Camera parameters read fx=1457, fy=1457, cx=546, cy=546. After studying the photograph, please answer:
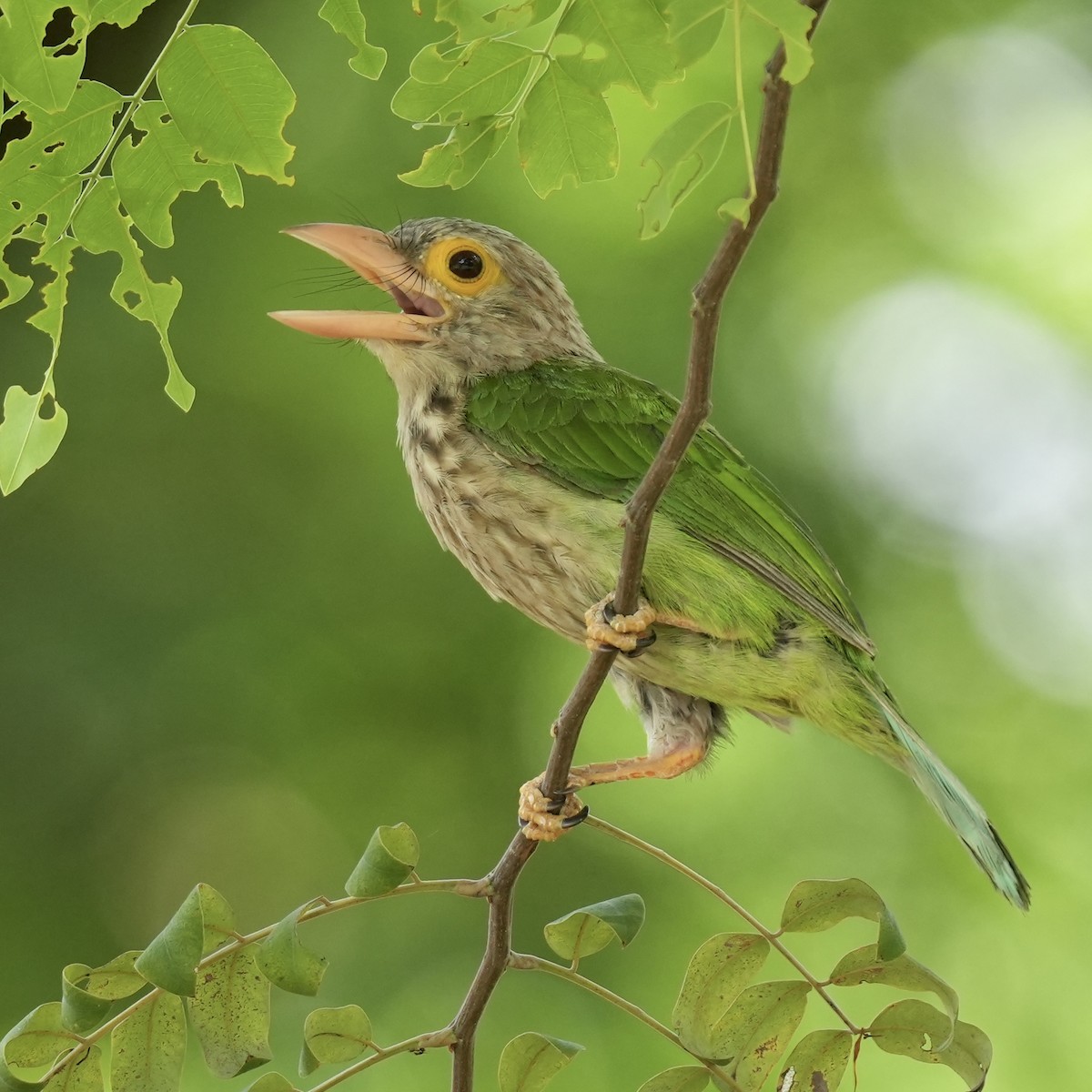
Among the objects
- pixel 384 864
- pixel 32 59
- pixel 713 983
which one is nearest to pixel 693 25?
pixel 32 59

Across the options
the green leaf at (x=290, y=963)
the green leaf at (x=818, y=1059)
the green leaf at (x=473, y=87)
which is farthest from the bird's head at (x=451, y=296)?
the green leaf at (x=818, y=1059)

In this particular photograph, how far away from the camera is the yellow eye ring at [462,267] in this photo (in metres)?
2.99

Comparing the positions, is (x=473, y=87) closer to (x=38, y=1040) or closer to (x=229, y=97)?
(x=229, y=97)

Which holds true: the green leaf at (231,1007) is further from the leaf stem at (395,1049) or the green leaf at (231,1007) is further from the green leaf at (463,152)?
the green leaf at (463,152)

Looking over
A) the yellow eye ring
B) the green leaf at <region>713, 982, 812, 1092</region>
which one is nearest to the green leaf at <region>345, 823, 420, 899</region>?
the green leaf at <region>713, 982, 812, 1092</region>

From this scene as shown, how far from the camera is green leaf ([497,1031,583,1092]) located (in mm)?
1957

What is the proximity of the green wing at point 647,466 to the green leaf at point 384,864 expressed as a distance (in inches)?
35.1

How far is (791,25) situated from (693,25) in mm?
153

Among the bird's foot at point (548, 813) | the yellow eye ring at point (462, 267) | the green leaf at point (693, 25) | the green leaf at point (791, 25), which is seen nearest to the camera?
the green leaf at point (791, 25)

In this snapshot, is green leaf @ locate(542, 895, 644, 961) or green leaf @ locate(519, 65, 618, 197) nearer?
green leaf @ locate(519, 65, 618, 197)

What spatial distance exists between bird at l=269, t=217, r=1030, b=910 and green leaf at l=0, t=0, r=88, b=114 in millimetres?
892

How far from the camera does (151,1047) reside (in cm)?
192

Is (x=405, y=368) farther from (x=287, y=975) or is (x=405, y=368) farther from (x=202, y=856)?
(x=202, y=856)

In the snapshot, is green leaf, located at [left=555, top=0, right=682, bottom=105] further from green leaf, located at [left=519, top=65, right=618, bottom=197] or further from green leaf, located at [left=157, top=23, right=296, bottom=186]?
green leaf, located at [left=157, top=23, right=296, bottom=186]
